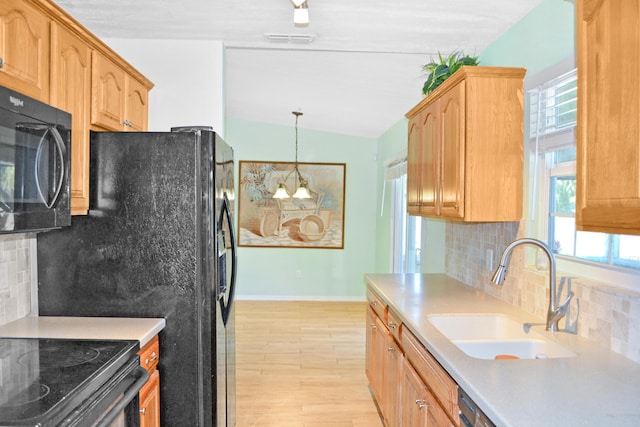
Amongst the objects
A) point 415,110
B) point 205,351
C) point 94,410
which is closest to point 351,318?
point 415,110

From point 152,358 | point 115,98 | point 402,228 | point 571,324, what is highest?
point 115,98

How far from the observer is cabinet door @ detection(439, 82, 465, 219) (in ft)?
7.57

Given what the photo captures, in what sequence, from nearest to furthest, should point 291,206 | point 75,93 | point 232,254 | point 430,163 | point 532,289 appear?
point 75,93 → point 532,289 → point 232,254 → point 430,163 → point 291,206

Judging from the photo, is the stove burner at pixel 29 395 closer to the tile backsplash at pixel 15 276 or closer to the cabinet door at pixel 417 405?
the tile backsplash at pixel 15 276

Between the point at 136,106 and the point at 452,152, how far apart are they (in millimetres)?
1809

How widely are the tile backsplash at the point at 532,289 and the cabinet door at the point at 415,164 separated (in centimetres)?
36

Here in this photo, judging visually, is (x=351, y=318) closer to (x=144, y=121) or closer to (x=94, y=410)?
(x=144, y=121)

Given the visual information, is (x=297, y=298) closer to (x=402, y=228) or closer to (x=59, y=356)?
(x=402, y=228)

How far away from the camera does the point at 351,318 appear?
5.63 meters

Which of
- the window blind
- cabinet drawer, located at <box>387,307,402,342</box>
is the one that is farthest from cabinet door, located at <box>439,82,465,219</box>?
cabinet drawer, located at <box>387,307,402,342</box>

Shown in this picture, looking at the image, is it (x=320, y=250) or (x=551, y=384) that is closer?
(x=551, y=384)

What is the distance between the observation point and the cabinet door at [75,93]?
1.83 metres

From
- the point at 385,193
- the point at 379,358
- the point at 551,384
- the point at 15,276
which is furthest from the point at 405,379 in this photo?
the point at 385,193

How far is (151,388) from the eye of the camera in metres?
2.06
